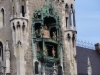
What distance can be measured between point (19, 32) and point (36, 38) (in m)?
2.10

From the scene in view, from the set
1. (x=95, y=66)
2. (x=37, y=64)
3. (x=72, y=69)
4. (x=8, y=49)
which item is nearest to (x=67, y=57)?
(x=72, y=69)

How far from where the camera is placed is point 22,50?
39.2m

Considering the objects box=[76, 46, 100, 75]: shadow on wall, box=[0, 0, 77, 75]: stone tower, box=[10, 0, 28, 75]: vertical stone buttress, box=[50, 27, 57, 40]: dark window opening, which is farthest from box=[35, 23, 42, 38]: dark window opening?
box=[76, 46, 100, 75]: shadow on wall

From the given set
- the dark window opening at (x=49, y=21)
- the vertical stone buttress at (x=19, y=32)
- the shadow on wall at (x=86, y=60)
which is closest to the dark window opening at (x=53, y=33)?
the dark window opening at (x=49, y=21)

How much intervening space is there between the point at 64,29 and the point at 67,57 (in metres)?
3.11

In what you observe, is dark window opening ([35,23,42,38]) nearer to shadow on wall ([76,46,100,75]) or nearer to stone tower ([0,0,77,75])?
stone tower ([0,0,77,75])

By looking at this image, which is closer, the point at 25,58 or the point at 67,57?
the point at 25,58

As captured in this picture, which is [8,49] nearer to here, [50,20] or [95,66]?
[50,20]

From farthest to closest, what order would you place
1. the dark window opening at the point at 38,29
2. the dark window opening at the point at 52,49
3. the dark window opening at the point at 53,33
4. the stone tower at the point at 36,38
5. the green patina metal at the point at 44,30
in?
the dark window opening at the point at 53,33 < the dark window opening at the point at 52,49 < the dark window opening at the point at 38,29 < the green patina metal at the point at 44,30 < the stone tower at the point at 36,38

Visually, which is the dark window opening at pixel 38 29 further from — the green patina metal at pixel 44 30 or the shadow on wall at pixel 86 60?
the shadow on wall at pixel 86 60

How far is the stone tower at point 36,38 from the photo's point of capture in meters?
39.4

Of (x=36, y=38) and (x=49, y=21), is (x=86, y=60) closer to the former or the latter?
(x=49, y=21)

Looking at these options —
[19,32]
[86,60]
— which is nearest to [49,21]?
[19,32]

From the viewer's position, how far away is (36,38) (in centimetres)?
4062
